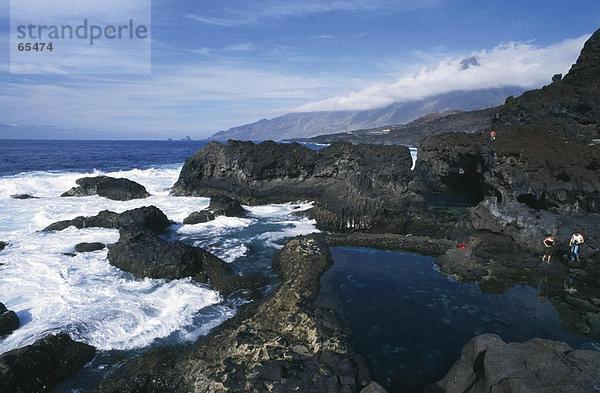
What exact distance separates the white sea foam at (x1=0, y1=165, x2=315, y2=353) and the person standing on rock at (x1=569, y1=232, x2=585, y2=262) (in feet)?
61.7

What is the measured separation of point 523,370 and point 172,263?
57.7ft

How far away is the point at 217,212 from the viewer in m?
36.3

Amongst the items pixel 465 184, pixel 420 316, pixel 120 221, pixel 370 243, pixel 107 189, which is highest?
pixel 465 184

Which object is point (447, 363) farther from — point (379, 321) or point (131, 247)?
point (131, 247)

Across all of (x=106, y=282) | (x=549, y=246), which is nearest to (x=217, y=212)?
(x=106, y=282)

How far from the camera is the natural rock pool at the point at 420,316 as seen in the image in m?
14.4

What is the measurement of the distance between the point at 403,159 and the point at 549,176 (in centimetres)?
1638

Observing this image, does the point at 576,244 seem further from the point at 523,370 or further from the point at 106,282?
the point at 106,282

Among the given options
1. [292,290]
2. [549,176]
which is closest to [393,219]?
[549,176]

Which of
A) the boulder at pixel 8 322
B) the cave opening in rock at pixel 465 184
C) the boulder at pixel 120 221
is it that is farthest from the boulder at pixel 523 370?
the cave opening in rock at pixel 465 184

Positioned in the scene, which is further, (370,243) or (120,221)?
(120,221)

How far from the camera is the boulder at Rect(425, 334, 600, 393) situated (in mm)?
9609

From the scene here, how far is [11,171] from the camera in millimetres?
63750

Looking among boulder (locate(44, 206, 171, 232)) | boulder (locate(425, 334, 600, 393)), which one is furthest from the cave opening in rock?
boulder (locate(425, 334, 600, 393))
